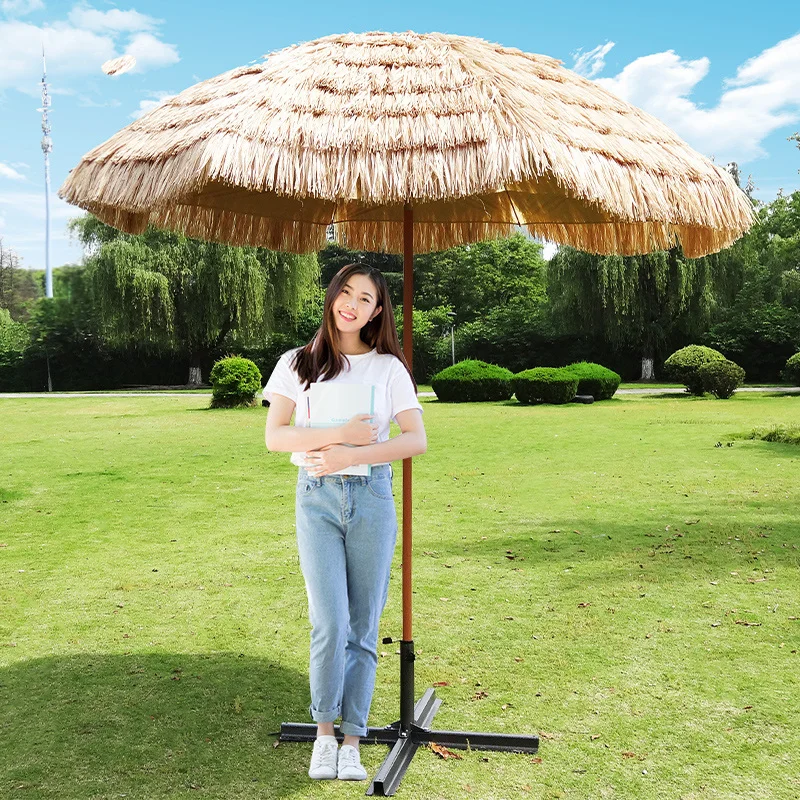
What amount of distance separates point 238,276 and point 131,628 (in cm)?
2660

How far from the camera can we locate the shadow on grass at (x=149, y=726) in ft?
10.3

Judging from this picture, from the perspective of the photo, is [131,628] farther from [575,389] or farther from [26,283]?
[26,283]

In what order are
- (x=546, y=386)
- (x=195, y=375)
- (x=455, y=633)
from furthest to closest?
(x=195, y=375) → (x=546, y=386) → (x=455, y=633)

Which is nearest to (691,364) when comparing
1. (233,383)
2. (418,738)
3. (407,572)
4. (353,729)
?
(233,383)

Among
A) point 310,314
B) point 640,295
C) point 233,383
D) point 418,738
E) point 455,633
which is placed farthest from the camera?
point 310,314

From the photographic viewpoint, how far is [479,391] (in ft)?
75.6

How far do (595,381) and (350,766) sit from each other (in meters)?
20.3

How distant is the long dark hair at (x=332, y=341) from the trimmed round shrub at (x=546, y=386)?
Result: 18.7m

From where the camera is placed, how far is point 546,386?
21.5m

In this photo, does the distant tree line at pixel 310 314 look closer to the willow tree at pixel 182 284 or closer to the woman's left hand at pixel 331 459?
the willow tree at pixel 182 284

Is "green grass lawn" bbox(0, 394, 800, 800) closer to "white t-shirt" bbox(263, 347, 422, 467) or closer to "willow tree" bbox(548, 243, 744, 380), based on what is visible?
"white t-shirt" bbox(263, 347, 422, 467)

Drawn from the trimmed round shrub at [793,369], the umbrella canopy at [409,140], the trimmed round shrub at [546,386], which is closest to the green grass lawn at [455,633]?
the umbrella canopy at [409,140]

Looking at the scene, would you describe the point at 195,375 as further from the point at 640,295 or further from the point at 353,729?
the point at 353,729

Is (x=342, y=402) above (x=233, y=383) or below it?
above
